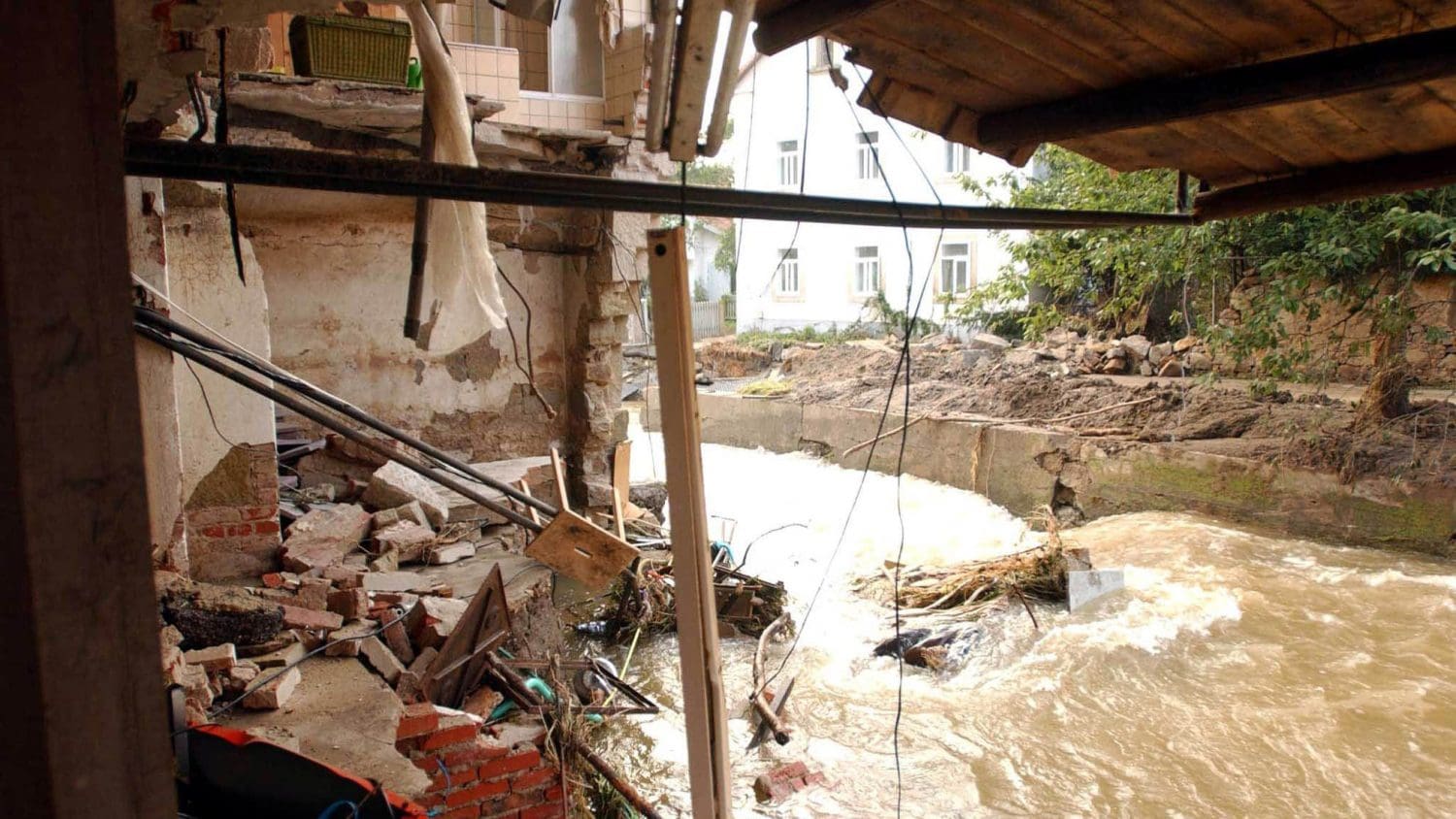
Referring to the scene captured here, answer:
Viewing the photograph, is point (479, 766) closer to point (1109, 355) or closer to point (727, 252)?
point (1109, 355)

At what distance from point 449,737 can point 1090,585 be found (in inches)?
261

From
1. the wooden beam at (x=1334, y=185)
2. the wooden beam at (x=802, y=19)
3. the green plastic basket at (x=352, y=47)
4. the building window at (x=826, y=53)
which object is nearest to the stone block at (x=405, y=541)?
the green plastic basket at (x=352, y=47)

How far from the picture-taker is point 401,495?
22.8 feet

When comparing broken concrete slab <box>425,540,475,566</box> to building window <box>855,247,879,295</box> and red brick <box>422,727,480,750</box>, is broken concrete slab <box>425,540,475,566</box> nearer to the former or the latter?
red brick <box>422,727,480,750</box>

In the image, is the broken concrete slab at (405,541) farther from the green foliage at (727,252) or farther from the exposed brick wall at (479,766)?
the green foliage at (727,252)

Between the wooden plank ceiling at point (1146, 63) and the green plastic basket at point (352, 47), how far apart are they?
8.36 ft

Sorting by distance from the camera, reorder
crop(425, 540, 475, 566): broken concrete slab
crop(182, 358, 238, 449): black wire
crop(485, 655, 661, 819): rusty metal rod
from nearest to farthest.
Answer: crop(485, 655, 661, 819): rusty metal rod, crop(182, 358, 238, 449): black wire, crop(425, 540, 475, 566): broken concrete slab

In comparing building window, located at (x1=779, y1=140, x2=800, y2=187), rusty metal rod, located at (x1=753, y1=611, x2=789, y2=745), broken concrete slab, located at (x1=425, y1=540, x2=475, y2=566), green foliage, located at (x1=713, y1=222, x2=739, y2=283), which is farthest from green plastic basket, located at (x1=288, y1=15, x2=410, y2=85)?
green foliage, located at (x1=713, y1=222, x2=739, y2=283)

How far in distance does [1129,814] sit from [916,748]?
4.55 ft

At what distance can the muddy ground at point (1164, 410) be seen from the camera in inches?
373

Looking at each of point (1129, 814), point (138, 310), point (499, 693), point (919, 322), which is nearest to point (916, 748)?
point (1129, 814)

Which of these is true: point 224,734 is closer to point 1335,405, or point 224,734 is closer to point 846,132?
point 1335,405

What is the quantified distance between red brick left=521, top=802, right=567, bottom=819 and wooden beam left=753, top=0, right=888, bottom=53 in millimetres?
3343

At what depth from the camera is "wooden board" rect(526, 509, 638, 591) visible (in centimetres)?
394
